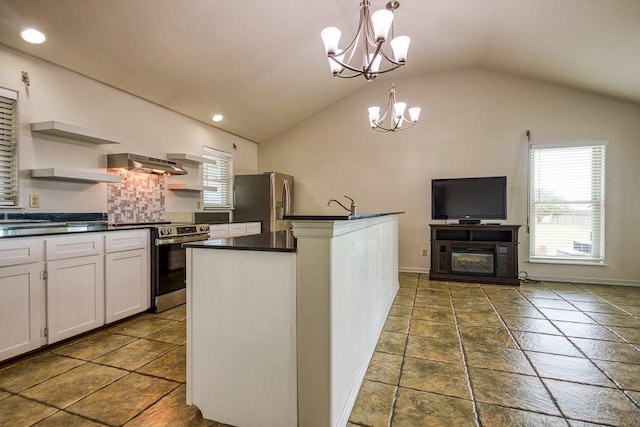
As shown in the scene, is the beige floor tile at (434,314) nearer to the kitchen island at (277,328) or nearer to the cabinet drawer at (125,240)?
the kitchen island at (277,328)

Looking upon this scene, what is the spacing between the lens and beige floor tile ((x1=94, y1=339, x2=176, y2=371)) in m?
2.20

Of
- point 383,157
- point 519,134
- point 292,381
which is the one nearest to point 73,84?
point 292,381

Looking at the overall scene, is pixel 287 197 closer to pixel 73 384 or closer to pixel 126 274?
pixel 126 274

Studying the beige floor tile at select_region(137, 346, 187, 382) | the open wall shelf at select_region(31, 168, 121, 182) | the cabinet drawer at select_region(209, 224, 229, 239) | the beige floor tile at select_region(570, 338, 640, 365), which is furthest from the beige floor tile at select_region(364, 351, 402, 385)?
the open wall shelf at select_region(31, 168, 121, 182)

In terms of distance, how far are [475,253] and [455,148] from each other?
1.69m

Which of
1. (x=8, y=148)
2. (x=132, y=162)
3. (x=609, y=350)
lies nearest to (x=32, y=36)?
(x=8, y=148)

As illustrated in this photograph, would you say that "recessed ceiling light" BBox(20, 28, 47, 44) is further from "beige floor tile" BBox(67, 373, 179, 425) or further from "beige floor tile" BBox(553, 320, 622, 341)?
"beige floor tile" BBox(553, 320, 622, 341)

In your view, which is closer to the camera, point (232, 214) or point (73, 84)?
point (73, 84)

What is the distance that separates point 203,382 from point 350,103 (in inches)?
197

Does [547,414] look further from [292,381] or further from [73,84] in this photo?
[73,84]

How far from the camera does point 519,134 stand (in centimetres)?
479

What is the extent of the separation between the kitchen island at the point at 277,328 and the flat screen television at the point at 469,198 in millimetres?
3555

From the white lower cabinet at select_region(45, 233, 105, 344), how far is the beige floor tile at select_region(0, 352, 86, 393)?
177mm

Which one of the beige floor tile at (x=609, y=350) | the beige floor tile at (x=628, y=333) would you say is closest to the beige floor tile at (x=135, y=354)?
the beige floor tile at (x=609, y=350)
